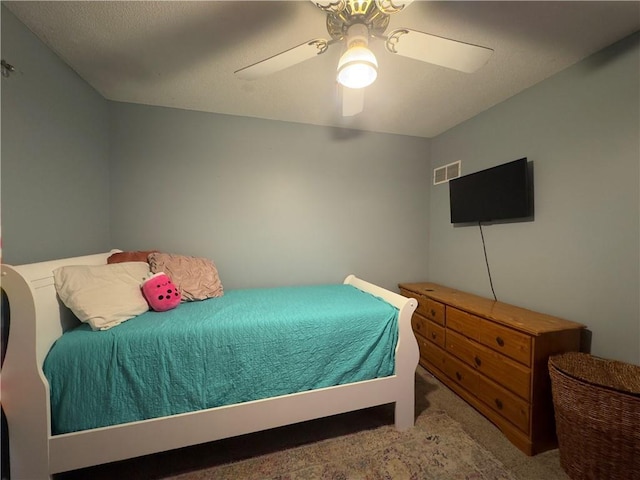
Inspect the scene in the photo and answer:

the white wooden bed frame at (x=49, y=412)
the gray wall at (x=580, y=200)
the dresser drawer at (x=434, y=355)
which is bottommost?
the dresser drawer at (x=434, y=355)

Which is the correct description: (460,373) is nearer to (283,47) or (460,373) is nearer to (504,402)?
(504,402)

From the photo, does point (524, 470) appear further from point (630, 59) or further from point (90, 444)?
point (630, 59)

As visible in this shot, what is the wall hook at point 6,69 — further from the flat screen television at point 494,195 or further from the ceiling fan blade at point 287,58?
the flat screen television at point 494,195

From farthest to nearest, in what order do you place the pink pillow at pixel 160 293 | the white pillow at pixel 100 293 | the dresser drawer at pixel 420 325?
the dresser drawer at pixel 420 325, the pink pillow at pixel 160 293, the white pillow at pixel 100 293

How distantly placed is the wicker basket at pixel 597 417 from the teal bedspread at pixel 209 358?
845 millimetres

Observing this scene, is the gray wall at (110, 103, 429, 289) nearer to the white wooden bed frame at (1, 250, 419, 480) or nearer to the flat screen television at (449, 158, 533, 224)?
the flat screen television at (449, 158, 533, 224)

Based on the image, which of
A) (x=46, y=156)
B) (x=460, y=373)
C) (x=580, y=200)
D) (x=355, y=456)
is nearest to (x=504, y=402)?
(x=460, y=373)

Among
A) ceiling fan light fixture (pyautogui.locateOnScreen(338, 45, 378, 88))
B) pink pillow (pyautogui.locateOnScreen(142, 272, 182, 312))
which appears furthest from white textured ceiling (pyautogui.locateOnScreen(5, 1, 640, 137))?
pink pillow (pyautogui.locateOnScreen(142, 272, 182, 312))

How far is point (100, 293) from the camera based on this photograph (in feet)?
4.45

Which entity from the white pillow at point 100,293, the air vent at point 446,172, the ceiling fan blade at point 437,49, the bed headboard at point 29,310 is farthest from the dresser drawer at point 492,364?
the bed headboard at point 29,310

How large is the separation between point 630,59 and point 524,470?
7.50 feet

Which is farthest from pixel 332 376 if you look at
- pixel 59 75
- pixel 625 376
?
pixel 59 75

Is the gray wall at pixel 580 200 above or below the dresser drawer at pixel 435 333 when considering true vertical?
above

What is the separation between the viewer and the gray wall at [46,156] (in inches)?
51.1
